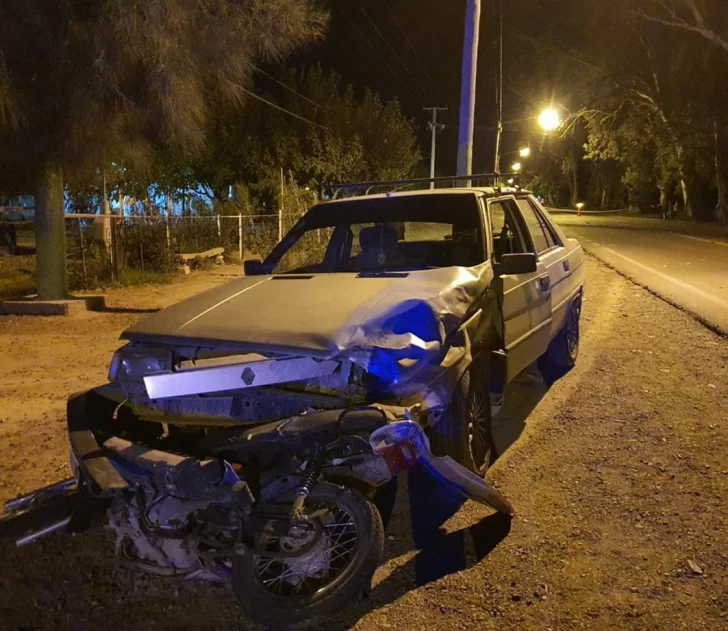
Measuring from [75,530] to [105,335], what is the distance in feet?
20.3

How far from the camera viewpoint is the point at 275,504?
129 inches

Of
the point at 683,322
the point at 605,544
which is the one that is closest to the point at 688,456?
the point at 605,544

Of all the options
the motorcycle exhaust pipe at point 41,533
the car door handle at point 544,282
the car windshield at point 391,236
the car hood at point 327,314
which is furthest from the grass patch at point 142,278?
the motorcycle exhaust pipe at point 41,533

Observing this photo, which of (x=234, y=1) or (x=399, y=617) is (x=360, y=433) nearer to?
(x=399, y=617)

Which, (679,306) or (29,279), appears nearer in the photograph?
(679,306)

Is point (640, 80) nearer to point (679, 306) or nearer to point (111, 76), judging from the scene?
point (679, 306)

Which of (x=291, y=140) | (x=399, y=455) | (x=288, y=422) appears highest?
(x=291, y=140)

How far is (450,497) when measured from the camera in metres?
4.59

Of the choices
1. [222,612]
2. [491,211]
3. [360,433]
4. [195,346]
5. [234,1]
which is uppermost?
[234,1]

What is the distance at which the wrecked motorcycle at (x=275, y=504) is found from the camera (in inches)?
126

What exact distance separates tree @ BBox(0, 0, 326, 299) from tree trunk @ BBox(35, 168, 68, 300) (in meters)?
0.02

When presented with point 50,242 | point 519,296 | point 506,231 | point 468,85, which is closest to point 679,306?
point 468,85

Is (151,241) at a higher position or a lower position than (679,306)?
higher

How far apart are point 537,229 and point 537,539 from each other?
3658 millimetres
